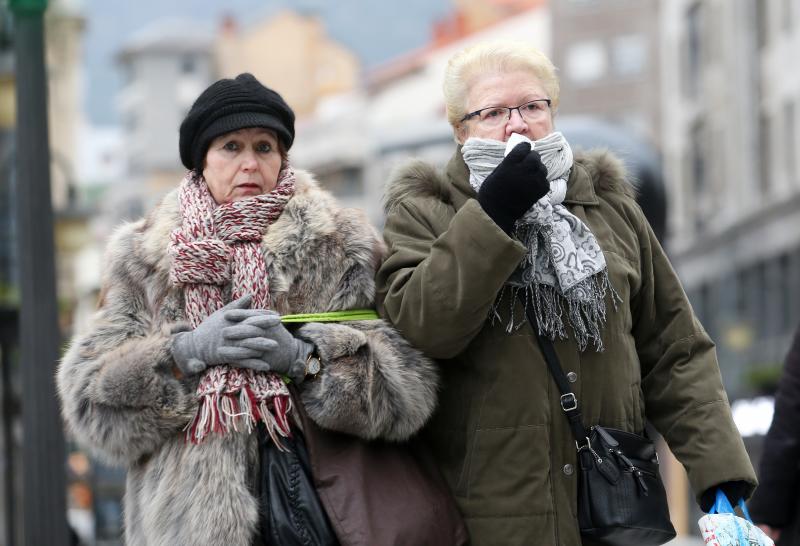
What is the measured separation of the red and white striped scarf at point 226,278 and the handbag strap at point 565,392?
28.1 inches

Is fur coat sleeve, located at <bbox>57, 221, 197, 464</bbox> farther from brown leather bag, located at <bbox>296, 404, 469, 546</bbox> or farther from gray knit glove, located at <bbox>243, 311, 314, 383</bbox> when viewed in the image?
brown leather bag, located at <bbox>296, 404, 469, 546</bbox>

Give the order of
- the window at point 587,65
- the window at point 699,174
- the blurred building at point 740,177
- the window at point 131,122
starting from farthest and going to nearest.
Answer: the window at point 131,122 < the window at point 587,65 < the window at point 699,174 < the blurred building at point 740,177

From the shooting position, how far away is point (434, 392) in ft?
12.6

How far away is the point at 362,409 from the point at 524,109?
3.15 ft

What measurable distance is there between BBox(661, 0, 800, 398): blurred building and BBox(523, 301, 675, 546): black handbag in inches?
825

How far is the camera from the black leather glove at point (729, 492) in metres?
4.01

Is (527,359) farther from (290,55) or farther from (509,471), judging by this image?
(290,55)

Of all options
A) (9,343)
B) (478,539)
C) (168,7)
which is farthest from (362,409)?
(168,7)

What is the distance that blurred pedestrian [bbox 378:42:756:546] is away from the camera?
370 centimetres

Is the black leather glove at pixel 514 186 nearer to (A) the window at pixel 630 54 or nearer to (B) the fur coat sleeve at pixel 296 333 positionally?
(B) the fur coat sleeve at pixel 296 333

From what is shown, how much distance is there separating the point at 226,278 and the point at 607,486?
1189 mm

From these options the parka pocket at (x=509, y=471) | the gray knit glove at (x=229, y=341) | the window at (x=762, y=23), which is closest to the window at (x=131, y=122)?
the window at (x=762, y=23)

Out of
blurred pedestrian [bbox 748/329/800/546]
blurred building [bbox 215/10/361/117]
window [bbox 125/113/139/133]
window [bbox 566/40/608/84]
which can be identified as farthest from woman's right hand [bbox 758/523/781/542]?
window [bbox 125/113/139/133]

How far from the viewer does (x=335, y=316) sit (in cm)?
389
